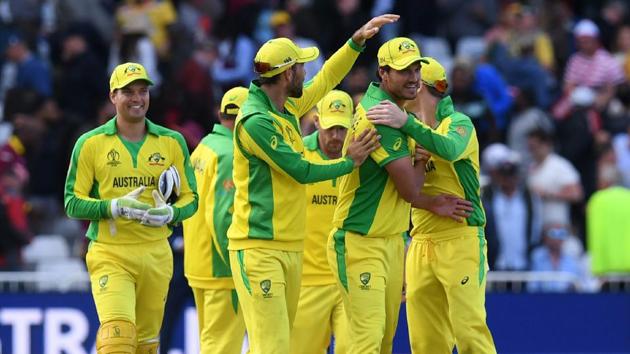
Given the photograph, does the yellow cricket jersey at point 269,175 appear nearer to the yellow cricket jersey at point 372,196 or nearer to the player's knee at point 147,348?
the yellow cricket jersey at point 372,196

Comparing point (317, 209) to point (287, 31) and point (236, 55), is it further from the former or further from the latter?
point (236, 55)

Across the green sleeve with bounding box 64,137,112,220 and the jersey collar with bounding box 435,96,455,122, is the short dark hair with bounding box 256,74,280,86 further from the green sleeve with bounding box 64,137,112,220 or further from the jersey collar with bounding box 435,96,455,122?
the green sleeve with bounding box 64,137,112,220

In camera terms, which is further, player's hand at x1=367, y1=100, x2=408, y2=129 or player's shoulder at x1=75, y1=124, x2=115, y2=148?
player's shoulder at x1=75, y1=124, x2=115, y2=148

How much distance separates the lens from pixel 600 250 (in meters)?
18.5

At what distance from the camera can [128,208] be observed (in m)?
12.8

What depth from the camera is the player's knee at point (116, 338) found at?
41.8ft

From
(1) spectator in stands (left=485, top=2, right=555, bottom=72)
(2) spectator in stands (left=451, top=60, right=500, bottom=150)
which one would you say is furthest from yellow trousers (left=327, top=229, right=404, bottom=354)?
(1) spectator in stands (left=485, top=2, right=555, bottom=72)

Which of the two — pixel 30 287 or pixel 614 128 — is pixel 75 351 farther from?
pixel 614 128

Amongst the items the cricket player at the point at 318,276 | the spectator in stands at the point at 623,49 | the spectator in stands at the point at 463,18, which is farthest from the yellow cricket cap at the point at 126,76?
the spectator in stands at the point at 623,49

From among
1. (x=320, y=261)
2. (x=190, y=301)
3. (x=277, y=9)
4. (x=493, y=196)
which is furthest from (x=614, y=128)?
(x=320, y=261)

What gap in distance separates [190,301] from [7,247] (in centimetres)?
230

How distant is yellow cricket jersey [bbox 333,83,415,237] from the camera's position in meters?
12.5

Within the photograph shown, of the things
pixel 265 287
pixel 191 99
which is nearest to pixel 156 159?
pixel 265 287

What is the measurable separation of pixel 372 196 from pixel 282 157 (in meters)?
0.82
